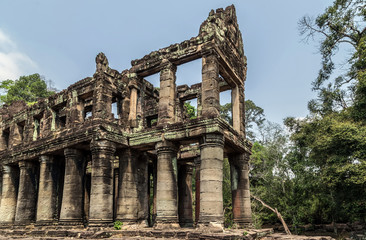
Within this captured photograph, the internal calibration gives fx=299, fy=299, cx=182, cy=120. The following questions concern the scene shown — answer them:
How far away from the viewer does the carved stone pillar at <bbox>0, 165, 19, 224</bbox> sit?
16219 mm

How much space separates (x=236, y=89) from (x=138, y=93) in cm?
465

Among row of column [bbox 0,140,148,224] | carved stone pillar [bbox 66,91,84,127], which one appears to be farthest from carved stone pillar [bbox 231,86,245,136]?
carved stone pillar [bbox 66,91,84,127]

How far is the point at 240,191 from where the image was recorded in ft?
43.0

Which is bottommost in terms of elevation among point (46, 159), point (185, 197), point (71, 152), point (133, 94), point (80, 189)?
point (185, 197)

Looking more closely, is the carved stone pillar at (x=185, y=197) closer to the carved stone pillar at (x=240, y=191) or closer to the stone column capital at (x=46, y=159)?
the carved stone pillar at (x=240, y=191)

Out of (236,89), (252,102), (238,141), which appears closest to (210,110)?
(238,141)

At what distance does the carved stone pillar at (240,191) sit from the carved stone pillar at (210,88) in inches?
145

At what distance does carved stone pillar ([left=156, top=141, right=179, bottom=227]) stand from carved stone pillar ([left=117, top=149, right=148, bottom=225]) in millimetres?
1638

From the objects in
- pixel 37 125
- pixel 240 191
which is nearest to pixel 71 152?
pixel 37 125

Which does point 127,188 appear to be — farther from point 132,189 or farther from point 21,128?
point 21,128

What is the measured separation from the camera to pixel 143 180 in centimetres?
1319

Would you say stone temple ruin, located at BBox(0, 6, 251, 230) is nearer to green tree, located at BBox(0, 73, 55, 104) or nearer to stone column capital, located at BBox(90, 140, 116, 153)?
stone column capital, located at BBox(90, 140, 116, 153)

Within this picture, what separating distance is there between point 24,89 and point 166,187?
2671cm

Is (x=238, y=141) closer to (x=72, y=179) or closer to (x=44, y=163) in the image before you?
(x=72, y=179)
